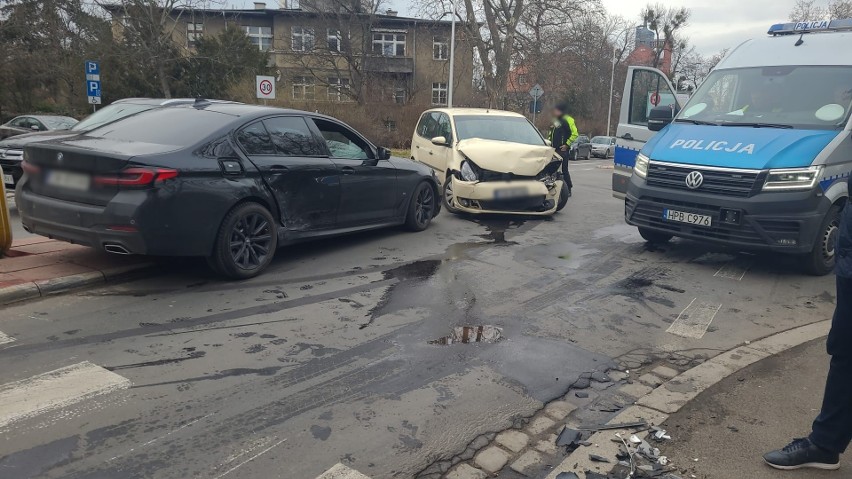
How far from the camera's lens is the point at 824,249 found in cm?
720

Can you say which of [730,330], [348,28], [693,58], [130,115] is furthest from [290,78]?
[693,58]

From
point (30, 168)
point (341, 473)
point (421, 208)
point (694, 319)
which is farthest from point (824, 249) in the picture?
point (30, 168)

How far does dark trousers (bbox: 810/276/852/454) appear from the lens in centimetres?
312

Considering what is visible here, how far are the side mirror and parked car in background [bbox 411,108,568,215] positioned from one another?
1.79 metres

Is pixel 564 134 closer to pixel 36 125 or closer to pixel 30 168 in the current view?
pixel 30 168

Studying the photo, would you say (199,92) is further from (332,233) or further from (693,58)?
(693,58)

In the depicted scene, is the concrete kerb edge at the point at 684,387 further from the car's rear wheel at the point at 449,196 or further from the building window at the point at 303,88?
the building window at the point at 303,88

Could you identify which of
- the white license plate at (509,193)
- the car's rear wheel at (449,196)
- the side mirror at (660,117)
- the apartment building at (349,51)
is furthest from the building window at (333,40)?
the side mirror at (660,117)

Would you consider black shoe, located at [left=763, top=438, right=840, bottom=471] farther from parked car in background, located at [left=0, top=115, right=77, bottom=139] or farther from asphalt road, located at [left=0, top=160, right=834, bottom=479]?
parked car in background, located at [left=0, top=115, right=77, bottom=139]

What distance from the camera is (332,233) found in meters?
7.48

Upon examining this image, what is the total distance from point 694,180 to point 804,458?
446cm

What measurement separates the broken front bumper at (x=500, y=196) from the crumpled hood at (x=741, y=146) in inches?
94.9

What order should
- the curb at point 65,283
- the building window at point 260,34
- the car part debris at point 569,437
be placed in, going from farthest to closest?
the building window at point 260,34 < the curb at point 65,283 < the car part debris at point 569,437

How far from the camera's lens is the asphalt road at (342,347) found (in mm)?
3340
